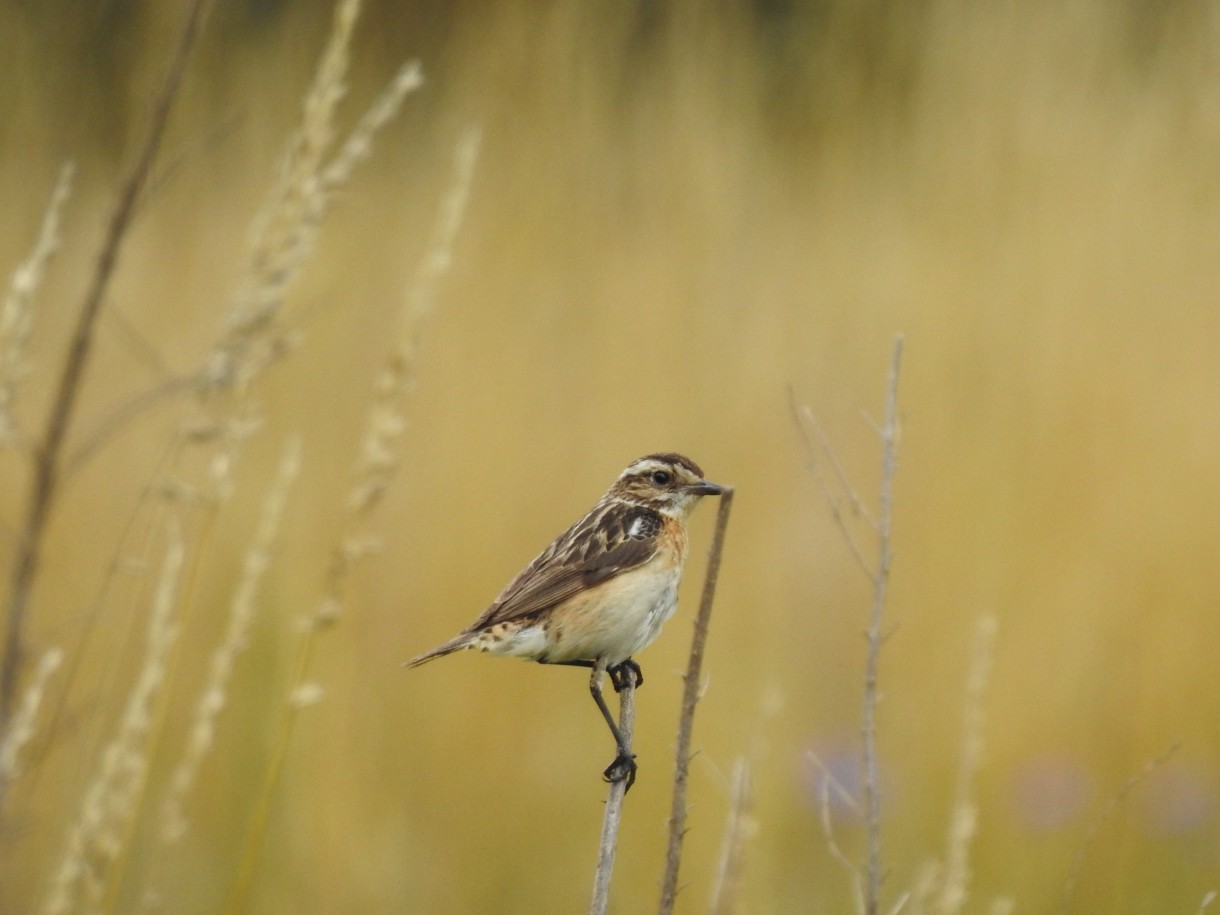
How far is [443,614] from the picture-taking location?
4.30 metres

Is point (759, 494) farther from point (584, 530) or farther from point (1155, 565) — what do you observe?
point (584, 530)

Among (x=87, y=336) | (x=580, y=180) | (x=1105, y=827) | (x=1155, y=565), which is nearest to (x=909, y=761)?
(x=1105, y=827)

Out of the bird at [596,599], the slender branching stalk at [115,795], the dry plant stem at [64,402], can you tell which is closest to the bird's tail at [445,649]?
the bird at [596,599]

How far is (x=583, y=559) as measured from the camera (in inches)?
105

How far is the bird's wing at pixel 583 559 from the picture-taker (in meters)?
2.54

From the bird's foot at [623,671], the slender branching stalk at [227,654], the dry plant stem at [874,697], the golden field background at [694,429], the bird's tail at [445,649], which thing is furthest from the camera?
the golden field background at [694,429]

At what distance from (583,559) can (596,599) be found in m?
0.14

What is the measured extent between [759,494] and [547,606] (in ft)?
7.45

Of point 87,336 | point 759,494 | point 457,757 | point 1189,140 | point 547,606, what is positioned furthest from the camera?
point 1189,140

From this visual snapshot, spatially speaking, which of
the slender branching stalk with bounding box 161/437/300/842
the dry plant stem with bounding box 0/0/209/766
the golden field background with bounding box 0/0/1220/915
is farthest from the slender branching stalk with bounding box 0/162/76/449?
the golden field background with bounding box 0/0/1220/915

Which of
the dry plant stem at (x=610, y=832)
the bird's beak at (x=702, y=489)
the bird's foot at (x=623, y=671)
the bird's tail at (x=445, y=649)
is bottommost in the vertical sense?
the dry plant stem at (x=610, y=832)

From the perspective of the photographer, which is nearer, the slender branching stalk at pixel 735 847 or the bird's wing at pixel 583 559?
the slender branching stalk at pixel 735 847

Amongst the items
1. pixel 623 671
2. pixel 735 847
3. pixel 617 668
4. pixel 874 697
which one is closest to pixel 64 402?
pixel 735 847

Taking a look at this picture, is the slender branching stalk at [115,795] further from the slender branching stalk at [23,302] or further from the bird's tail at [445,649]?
the slender branching stalk at [23,302]
